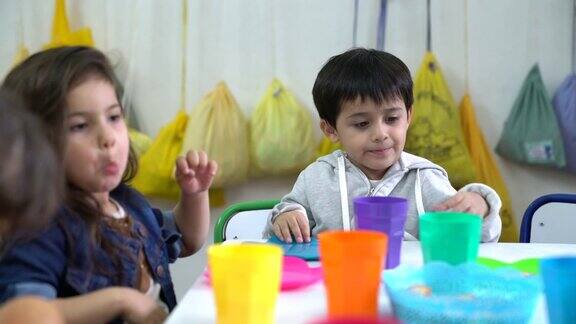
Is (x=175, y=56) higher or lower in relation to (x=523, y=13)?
lower

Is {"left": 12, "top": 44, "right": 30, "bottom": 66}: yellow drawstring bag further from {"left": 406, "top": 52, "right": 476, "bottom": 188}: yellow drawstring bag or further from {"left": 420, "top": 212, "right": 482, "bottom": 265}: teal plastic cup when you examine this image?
{"left": 420, "top": 212, "right": 482, "bottom": 265}: teal plastic cup

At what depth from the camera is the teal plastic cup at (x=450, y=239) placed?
2.86 ft

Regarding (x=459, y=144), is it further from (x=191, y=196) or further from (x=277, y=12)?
(x=191, y=196)

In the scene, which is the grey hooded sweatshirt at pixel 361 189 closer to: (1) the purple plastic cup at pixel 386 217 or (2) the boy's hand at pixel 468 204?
(2) the boy's hand at pixel 468 204

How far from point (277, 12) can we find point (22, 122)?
1.63 m

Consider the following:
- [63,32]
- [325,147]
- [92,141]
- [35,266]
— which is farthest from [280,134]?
[35,266]

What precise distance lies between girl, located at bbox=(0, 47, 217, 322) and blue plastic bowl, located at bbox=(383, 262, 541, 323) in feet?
1.14

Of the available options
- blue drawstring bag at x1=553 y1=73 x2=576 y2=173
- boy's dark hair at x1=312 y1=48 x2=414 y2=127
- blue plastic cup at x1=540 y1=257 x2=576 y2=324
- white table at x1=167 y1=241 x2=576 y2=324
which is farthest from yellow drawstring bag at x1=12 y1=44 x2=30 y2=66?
blue plastic cup at x1=540 y1=257 x2=576 y2=324

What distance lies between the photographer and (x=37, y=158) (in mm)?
861

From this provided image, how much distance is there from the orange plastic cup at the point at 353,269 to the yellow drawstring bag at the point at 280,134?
154cm

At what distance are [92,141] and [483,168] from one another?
1.62m

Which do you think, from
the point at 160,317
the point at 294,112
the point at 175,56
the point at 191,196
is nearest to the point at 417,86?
the point at 294,112

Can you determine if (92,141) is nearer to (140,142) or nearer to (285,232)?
(285,232)

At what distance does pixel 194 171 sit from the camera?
1.26 m
